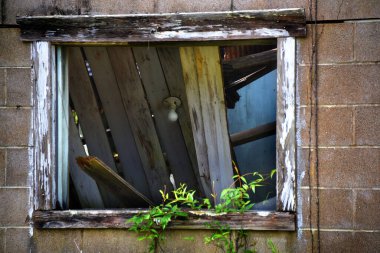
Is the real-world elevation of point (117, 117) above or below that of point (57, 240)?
above

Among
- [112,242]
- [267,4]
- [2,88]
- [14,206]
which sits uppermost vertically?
[267,4]

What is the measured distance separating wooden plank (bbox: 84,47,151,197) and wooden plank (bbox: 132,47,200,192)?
10.2 inches

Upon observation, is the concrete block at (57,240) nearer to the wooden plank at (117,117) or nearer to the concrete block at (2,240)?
the concrete block at (2,240)

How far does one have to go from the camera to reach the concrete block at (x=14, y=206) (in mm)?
4996

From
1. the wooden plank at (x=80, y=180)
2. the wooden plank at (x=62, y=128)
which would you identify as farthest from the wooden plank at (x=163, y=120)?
the wooden plank at (x=62, y=128)

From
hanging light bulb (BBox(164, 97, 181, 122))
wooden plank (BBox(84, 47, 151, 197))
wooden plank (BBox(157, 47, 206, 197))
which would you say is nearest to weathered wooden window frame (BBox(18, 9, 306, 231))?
wooden plank (BBox(84, 47, 151, 197))

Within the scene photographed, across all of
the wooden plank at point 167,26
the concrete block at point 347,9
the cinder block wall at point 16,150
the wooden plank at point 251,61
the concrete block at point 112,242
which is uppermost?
the concrete block at point 347,9

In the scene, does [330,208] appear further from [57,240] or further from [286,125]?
[57,240]

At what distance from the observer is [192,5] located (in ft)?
16.0

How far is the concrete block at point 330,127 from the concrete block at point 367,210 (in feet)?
1.29

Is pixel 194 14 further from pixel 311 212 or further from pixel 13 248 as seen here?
pixel 13 248

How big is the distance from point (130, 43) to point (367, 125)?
187 cm

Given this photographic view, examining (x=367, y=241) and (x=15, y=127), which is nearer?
(x=367, y=241)

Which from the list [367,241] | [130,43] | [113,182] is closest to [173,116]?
[113,182]
